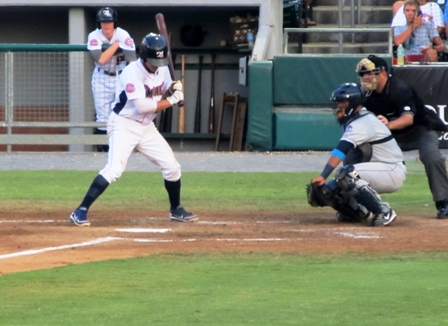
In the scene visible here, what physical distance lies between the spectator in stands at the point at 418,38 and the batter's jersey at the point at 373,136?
667cm

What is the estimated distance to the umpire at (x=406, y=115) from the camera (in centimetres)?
934

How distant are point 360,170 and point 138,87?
2011 mm

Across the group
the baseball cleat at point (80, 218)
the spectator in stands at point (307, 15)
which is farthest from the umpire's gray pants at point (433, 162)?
the spectator in stands at point (307, 15)

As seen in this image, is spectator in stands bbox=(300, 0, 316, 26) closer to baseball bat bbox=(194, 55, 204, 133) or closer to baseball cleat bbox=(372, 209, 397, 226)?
baseball bat bbox=(194, 55, 204, 133)

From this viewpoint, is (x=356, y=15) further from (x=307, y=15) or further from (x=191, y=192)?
(x=191, y=192)

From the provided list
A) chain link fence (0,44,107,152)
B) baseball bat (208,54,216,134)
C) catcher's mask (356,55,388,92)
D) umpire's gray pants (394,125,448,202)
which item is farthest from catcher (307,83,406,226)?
baseball bat (208,54,216,134)

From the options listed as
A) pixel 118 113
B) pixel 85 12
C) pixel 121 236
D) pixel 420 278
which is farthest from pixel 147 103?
pixel 85 12

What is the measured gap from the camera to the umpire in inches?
368

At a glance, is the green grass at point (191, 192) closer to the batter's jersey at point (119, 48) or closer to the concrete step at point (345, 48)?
the batter's jersey at point (119, 48)

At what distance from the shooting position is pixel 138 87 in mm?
8930

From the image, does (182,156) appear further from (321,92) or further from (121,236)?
(121,236)

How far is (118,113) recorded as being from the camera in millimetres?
9203

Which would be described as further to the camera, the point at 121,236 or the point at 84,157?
the point at 84,157

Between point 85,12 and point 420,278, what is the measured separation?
12931mm
